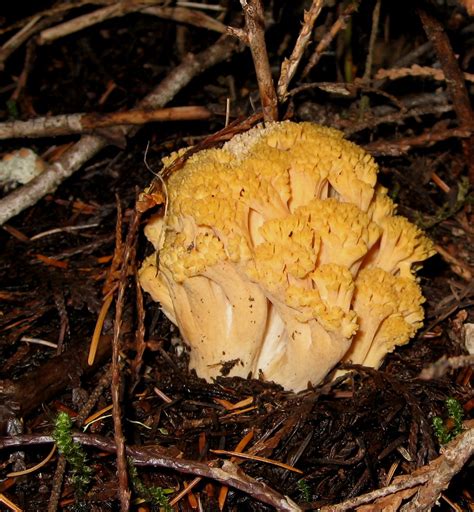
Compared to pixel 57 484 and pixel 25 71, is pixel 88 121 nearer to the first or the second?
pixel 25 71

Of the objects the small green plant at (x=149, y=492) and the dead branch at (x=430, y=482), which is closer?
the dead branch at (x=430, y=482)

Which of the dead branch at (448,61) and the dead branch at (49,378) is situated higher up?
the dead branch at (448,61)

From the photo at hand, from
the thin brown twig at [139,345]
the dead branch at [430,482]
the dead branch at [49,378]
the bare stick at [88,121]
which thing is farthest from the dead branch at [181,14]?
the dead branch at [430,482]

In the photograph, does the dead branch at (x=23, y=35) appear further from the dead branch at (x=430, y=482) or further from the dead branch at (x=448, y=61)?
the dead branch at (x=430, y=482)

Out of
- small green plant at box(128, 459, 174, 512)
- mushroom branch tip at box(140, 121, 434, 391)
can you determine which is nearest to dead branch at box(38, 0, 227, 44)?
mushroom branch tip at box(140, 121, 434, 391)

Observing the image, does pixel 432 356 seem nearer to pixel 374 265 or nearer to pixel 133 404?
pixel 374 265
